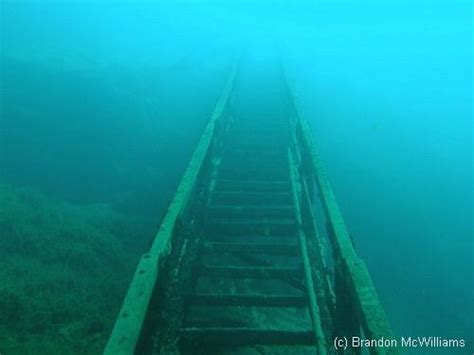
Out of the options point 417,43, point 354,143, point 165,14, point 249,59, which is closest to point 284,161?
point 354,143

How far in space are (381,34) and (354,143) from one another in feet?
54.4

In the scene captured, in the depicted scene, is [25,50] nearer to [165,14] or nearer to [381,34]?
[165,14]

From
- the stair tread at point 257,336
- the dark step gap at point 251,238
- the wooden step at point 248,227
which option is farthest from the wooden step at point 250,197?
the stair tread at point 257,336

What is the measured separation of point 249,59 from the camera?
1745 cm

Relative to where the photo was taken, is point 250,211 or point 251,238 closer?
point 250,211

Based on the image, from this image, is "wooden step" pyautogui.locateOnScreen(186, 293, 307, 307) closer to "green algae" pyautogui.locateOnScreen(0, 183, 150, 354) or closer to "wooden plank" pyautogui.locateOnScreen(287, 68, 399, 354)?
"wooden plank" pyautogui.locateOnScreen(287, 68, 399, 354)

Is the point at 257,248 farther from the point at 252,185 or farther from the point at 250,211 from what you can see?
the point at 252,185

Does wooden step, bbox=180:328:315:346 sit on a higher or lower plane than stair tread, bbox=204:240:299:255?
lower

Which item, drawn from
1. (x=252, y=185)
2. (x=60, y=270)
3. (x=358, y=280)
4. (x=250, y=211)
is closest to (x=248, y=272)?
(x=250, y=211)

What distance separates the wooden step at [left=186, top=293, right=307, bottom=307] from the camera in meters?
3.74

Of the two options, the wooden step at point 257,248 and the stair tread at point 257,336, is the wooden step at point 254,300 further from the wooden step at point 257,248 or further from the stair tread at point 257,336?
the wooden step at point 257,248

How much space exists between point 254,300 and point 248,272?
0.42m

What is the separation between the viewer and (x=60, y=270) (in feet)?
12.6

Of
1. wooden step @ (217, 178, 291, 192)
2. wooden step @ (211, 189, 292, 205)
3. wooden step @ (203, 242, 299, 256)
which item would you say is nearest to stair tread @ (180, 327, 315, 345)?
wooden step @ (203, 242, 299, 256)
